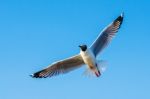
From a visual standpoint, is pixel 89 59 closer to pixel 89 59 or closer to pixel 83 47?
pixel 89 59

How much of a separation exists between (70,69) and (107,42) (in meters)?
1.28

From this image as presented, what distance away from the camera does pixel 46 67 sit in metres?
15.8

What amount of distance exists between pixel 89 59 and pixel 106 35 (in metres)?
1.11

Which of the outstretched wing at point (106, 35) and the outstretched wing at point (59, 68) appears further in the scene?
the outstretched wing at point (59, 68)

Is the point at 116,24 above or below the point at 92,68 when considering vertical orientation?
above

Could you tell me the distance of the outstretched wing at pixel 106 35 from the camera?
50.9 ft

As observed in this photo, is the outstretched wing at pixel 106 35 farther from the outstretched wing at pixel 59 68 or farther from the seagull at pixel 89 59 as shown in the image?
the outstretched wing at pixel 59 68

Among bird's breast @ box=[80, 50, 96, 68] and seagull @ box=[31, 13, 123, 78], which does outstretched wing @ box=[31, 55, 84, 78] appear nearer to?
seagull @ box=[31, 13, 123, 78]

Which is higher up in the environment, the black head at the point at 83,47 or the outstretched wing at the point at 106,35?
the outstretched wing at the point at 106,35

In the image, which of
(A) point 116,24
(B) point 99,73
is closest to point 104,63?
(B) point 99,73

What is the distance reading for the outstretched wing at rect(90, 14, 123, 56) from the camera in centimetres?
1552

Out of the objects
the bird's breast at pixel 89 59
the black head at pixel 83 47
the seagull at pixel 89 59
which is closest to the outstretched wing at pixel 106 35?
the seagull at pixel 89 59

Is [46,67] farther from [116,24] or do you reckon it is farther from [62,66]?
[116,24]

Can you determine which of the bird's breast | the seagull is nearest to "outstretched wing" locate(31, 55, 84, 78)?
the seagull
